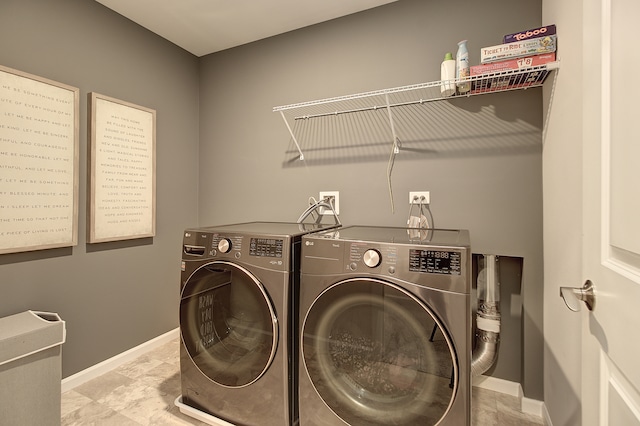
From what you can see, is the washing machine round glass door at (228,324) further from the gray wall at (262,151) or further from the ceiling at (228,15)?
the ceiling at (228,15)

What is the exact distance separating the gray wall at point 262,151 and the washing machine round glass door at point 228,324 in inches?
34.9

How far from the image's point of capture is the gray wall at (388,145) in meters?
1.60

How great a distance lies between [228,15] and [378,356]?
2286 mm

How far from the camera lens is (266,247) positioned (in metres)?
1.34

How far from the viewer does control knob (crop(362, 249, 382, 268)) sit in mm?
1118

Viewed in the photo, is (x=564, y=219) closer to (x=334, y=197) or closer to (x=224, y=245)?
(x=334, y=197)

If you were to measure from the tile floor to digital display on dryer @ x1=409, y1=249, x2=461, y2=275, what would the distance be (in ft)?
3.37

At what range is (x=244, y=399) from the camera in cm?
139

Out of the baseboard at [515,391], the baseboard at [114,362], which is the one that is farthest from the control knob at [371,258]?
the baseboard at [114,362]

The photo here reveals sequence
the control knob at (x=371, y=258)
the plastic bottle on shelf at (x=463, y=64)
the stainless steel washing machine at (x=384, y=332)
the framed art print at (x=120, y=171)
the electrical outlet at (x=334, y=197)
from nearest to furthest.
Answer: the stainless steel washing machine at (x=384, y=332) → the control knob at (x=371, y=258) → the plastic bottle on shelf at (x=463, y=64) → the framed art print at (x=120, y=171) → the electrical outlet at (x=334, y=197)

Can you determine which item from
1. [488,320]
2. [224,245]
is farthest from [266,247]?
[488,320]

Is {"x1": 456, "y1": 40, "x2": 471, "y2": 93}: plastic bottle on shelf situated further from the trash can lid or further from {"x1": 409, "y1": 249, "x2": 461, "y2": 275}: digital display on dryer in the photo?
the trash can lid

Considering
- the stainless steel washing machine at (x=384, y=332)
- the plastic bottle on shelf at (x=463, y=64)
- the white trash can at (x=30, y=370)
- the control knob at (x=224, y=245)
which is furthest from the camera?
the plastic bottle on shelf at (x=463, y=64)

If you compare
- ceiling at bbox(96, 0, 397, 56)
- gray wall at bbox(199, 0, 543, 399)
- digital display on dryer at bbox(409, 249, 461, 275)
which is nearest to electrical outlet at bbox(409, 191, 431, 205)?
gray wall at bbox(199, 0, 543, 399)
